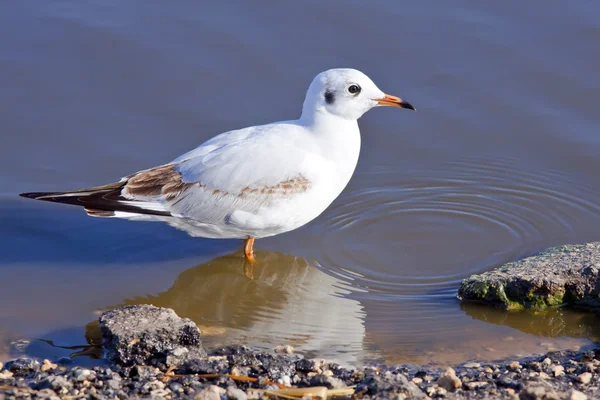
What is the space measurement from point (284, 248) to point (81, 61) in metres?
3.77

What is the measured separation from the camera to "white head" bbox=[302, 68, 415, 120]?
7.19 metres

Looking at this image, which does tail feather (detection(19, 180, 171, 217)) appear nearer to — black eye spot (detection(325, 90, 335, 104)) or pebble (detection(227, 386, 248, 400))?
black eye spot (detection(325, 90, 335, 104))

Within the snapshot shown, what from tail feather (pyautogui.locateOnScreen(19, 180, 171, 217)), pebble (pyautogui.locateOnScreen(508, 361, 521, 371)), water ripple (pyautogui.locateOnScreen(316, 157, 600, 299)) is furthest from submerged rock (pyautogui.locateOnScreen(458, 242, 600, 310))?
tail feather (pyautogui.locateOnScreen(19, 180, 171, 217))

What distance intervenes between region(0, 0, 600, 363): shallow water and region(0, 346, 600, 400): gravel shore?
0.41m

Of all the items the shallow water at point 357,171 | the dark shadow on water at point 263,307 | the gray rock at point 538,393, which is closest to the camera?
the gray rock at point 538,393

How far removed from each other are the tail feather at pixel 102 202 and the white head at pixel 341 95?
1493 millimetres

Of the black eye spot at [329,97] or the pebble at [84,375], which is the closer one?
the pebble at [84,375]

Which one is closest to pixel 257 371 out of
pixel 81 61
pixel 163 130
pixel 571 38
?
pixel 163 130

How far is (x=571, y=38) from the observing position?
33.3 ft

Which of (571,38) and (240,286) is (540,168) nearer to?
(571,38)

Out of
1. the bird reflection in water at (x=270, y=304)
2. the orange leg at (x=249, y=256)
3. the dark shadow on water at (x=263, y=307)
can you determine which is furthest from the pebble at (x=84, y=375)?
the orange leg at (x=249, y=256)

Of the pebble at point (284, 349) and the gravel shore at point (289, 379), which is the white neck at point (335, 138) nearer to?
the pebble at point (284, 349)

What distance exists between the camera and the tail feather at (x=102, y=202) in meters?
7.02

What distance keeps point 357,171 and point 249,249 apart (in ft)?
5.69
